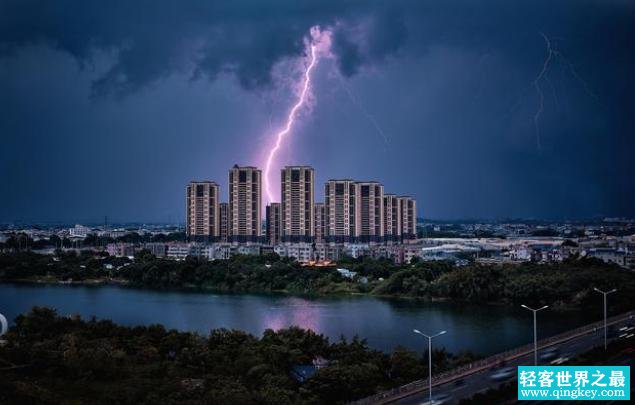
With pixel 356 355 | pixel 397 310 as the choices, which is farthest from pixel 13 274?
pixel 356 355

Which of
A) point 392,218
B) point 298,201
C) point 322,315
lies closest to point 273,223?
point 298,201

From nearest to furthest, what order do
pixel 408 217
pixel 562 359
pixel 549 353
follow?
pixel 562 359 < pixel 549 353 < pixel 408 217

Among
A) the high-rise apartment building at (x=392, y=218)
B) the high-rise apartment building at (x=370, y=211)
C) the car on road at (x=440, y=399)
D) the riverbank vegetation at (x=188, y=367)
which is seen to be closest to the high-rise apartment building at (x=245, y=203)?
the high-rise apartment building at (x=370, y=211)

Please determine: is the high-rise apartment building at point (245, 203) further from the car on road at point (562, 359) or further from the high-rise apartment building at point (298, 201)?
the car on road at point (562, 359)

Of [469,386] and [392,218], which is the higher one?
[392,218]

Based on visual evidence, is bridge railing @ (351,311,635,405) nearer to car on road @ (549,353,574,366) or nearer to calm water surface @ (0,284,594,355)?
car on road @ (549,353,574,366)

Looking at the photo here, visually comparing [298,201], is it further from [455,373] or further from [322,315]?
[455,373]

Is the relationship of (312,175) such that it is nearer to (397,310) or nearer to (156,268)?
(156,268)

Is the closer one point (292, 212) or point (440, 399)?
point (440, 399)
